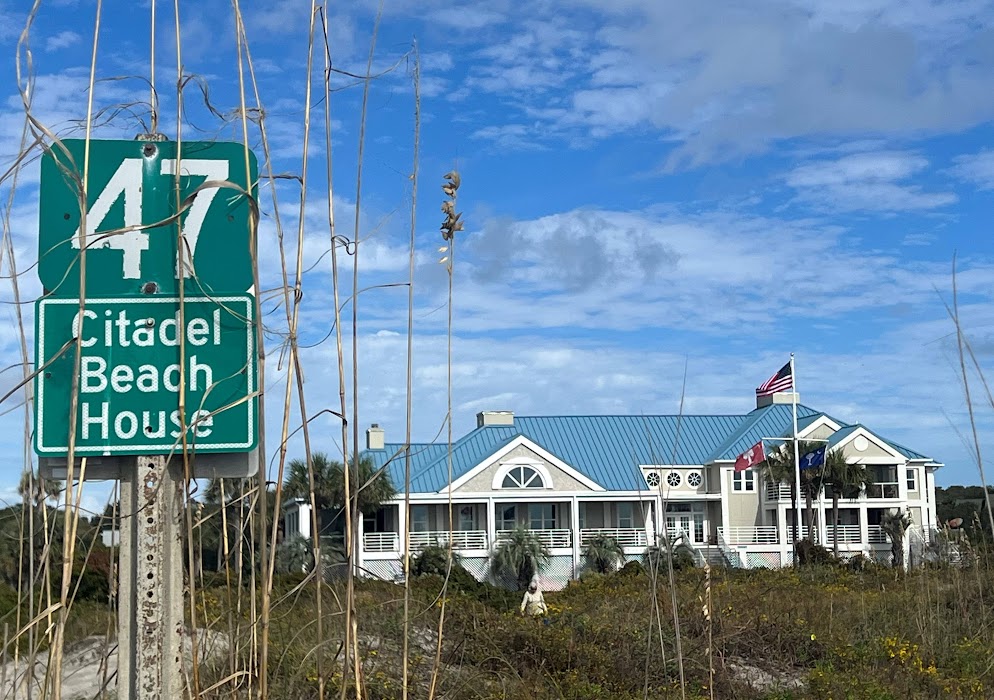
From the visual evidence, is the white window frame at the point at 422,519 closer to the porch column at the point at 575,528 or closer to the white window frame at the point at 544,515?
the white window frame at the point at 544,515

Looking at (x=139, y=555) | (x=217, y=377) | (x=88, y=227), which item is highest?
(x=88, y=227)

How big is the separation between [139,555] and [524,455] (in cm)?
3643

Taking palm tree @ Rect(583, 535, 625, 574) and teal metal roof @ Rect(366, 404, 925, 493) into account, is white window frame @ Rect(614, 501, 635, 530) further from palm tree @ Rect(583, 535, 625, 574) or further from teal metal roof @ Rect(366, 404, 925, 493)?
palm tree @ Rect(583, 535, 625, 574)

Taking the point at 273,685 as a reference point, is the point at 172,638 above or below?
above

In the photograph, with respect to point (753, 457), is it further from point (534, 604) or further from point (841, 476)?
point (534, 604)

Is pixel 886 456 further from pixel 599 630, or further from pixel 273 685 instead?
pixel 273 685

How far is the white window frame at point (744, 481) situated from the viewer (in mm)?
40969

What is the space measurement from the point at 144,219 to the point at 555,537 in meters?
36.7

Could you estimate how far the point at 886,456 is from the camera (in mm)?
40875

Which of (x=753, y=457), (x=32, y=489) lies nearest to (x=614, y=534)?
(x=753, y=457)

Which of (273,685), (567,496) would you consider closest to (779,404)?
(567,496)

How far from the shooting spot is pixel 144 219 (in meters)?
2.00

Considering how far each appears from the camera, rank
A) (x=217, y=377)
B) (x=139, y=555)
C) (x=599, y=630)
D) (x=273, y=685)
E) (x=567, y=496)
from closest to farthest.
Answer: (x=139, y=555) < (x=217, y=377) < (x=273, y=685) < (x=599, y=630) < (x=567, y=496)

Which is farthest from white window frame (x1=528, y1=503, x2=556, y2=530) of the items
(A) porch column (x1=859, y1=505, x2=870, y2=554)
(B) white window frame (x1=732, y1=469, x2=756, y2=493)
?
(A) porch column (x1=859, y1=505, x2=870, y2=554)
